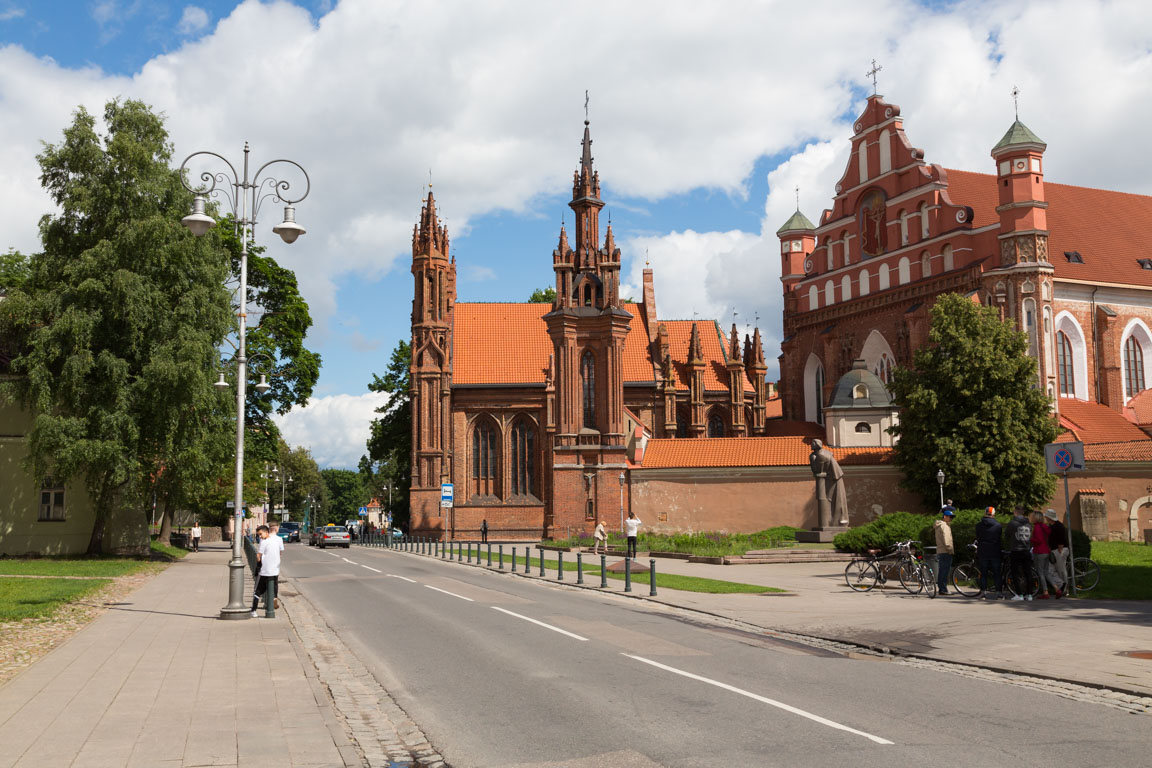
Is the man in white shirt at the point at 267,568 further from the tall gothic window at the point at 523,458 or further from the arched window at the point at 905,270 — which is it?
the arched window at the point at 905,270

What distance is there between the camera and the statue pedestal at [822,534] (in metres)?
36.8

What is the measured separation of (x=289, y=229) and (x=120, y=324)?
17632 millimetres

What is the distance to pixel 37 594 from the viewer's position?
19.7m

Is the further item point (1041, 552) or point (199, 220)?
point (1041, 552)

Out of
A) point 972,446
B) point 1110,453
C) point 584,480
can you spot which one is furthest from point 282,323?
point 1110,453

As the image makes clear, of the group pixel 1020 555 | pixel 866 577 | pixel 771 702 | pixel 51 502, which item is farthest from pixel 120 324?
pixel 771 702

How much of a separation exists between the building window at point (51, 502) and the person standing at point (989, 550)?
30.4 metres

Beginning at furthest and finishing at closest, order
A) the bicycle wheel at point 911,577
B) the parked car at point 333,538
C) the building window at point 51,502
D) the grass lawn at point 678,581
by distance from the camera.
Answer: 1. the parked car at point 333,538
2. the building window at point 51,502
3. the grass lawn at point 678,581
4. the bicycle wheel at point 911,577

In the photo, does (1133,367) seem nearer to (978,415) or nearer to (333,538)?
(978,415)

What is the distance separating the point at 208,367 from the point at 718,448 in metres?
24.1

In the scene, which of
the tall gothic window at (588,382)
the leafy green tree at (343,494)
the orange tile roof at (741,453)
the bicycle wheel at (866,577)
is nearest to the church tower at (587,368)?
the tall gothic window at (588,382)

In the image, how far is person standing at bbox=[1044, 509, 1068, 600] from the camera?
1856 centimetres

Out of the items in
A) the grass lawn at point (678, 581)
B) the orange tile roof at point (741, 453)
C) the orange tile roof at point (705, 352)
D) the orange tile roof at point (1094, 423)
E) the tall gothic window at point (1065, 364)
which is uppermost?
the orange tile roof at point (705, 352)

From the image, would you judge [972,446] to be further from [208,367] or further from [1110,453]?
[208,367]
